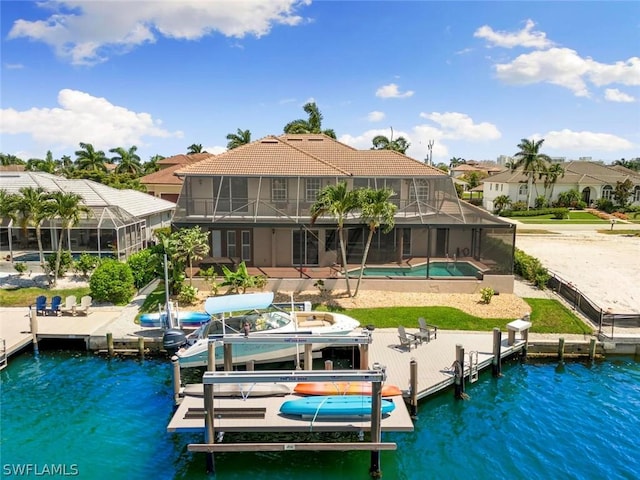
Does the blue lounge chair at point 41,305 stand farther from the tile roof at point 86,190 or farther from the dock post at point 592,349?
the dock post at point 592,349

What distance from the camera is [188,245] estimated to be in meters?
23.4

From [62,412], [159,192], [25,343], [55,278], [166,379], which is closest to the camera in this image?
[62,412]

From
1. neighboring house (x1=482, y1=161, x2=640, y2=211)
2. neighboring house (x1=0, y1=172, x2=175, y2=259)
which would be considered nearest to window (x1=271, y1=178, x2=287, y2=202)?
neighboring house (x1=0, y1=172, x2=175, y2=259)

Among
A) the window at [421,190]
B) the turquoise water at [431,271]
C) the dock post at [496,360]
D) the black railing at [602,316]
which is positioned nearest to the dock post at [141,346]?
the turquoise water at [431,271]

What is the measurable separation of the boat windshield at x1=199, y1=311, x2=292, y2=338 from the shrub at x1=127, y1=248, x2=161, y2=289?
8395mm

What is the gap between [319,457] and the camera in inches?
520

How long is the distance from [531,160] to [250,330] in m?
62.3

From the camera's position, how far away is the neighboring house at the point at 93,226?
2927 centimetres

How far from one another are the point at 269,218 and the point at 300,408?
1589cm

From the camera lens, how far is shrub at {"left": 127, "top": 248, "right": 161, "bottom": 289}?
Result: 25.3 metres

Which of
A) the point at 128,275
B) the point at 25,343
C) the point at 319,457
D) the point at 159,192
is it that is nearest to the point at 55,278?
the point at 128,275

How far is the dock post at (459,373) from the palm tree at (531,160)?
59102 millimetres

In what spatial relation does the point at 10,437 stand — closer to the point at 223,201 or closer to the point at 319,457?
the point at 319,457

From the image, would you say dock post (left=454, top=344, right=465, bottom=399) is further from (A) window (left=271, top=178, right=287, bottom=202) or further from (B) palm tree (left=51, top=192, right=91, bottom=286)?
(B) palm tree (left=51, top=192, right=91, bottom=286)
